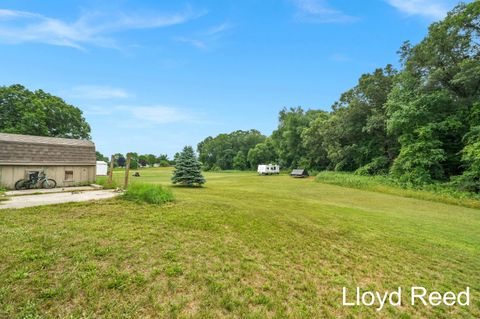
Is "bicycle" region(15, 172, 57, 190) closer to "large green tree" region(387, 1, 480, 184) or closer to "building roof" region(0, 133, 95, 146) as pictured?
"building roof" region(0, 133, 95, 146)

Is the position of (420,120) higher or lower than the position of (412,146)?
higher

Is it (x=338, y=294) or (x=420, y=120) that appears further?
(x=420, y=120)

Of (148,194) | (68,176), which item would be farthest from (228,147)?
(148,194)

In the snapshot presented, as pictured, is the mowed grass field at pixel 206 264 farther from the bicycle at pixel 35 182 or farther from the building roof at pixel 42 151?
the building roof at pixel 42 151

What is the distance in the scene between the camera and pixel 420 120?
21.3 meters

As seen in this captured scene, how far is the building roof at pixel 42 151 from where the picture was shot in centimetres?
1228

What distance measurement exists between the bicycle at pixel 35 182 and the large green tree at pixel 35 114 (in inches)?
859

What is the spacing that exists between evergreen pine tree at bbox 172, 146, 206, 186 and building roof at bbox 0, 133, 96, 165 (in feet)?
20.7

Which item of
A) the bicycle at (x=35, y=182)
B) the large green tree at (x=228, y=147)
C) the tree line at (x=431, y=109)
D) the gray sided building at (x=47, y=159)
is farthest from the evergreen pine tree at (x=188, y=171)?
the large green tree at (x=228, y=147)

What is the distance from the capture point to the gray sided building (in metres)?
12.1

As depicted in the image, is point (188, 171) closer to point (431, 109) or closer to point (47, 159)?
point (47, 159)

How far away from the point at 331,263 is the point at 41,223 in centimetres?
757

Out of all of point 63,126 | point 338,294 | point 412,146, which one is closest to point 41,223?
point 338,294

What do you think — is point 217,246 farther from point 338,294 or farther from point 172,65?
point 172,65
